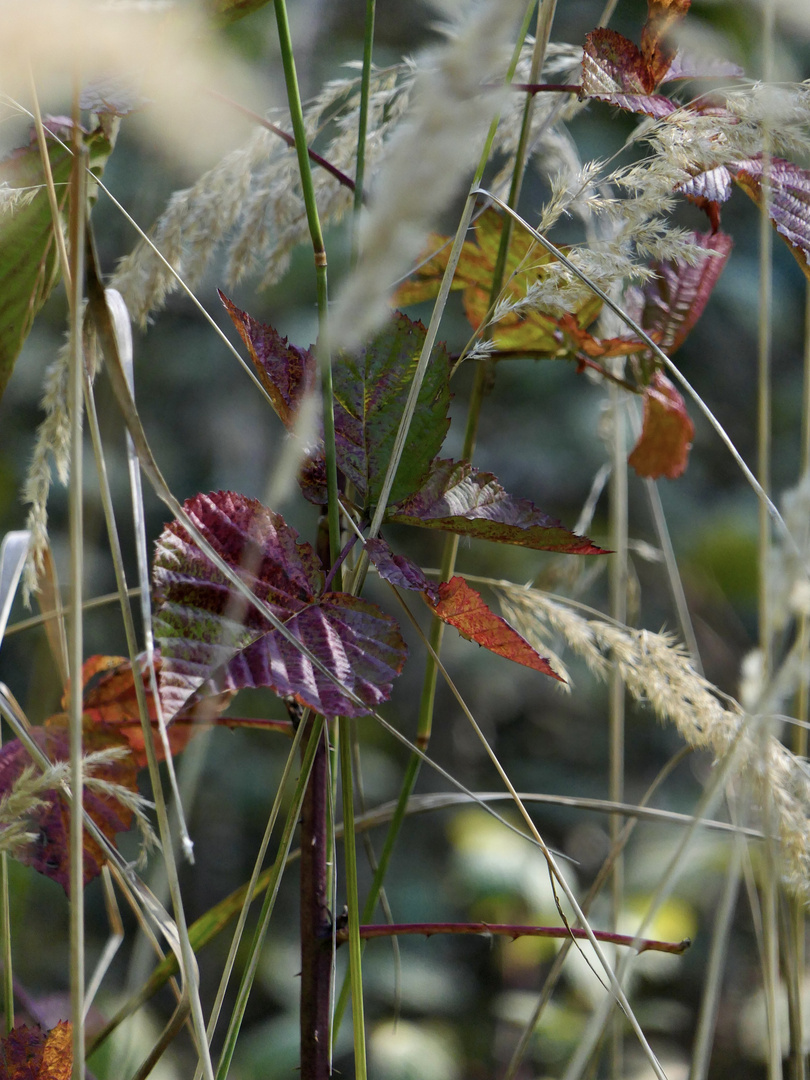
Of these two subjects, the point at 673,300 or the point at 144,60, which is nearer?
the point at 144,60

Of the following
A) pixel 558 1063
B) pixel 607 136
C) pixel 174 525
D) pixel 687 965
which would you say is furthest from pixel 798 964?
pixel 607 136

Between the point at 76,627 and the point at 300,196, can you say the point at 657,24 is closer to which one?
the point at 300,196

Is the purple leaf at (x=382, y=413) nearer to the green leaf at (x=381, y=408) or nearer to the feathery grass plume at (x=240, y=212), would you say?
the green leaf at (x=381, y=408)

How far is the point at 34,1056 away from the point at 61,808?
9 centimetres

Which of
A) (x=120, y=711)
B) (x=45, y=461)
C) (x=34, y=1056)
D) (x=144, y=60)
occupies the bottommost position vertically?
(x=34, y=1056)

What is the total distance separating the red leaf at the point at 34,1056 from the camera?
295 mm

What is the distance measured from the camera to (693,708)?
0.35 m

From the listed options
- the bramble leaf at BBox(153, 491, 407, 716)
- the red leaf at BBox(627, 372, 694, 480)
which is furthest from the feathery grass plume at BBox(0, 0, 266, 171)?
the red leaf at BBox(627, 372, 694, 480)

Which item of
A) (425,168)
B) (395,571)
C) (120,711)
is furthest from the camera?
(120,711)

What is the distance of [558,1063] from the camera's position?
820mm

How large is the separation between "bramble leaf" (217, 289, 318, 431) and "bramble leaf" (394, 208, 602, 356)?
12 cm

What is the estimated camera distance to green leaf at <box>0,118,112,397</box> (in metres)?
0.32

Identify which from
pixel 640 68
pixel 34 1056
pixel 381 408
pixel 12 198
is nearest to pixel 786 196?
pixel 640 68

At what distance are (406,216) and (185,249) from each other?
31cm
